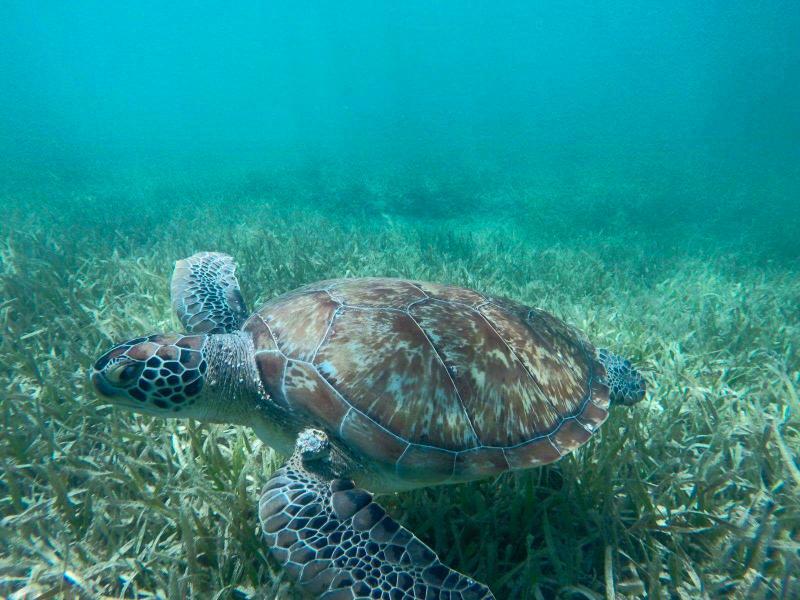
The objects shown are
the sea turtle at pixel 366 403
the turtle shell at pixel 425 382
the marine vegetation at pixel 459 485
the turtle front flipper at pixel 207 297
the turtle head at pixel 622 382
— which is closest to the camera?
the sea turtle at pixel 366 403

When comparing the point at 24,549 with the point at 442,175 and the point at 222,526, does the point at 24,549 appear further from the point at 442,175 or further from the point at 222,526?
the point at 442,175

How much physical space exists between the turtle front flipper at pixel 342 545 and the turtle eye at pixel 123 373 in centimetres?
88

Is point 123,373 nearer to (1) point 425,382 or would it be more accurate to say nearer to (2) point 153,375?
(2) point 153,375

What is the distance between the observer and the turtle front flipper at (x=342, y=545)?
144 cm

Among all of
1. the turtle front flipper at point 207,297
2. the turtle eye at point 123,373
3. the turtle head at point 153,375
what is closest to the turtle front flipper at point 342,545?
the turtle head at point 153,375

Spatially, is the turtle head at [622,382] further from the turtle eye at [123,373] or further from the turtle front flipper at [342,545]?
the turtle eye at [123,373]

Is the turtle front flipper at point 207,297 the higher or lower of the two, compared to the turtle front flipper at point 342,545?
higher

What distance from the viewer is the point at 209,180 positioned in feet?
59.9

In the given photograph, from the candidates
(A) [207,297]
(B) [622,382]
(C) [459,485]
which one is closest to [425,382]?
(C) [459,485]

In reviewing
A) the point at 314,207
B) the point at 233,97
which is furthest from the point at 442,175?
the point at 233,97

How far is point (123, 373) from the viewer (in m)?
1.90

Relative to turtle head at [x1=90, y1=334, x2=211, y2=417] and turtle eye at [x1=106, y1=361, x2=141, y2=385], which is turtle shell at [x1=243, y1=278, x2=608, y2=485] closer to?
turtle head at [x1=90, y1=334, x2=211, y2=417]

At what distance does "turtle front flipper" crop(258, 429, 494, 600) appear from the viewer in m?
1.44

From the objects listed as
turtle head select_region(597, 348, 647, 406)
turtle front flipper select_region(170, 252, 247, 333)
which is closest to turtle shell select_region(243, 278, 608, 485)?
turtle head select_region(597, 348, 647, 406)
